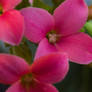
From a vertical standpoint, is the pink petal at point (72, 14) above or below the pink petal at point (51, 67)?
above

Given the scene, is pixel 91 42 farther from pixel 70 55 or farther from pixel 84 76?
pixel 84 76

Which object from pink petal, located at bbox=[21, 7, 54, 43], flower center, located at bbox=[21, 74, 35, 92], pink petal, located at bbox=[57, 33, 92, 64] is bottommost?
flower center, located at bbox=[21, 74, 35, 92]

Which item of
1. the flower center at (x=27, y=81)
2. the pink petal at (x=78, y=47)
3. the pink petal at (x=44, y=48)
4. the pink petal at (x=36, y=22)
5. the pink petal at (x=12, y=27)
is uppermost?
the pink petal at (x=12, y=27)
